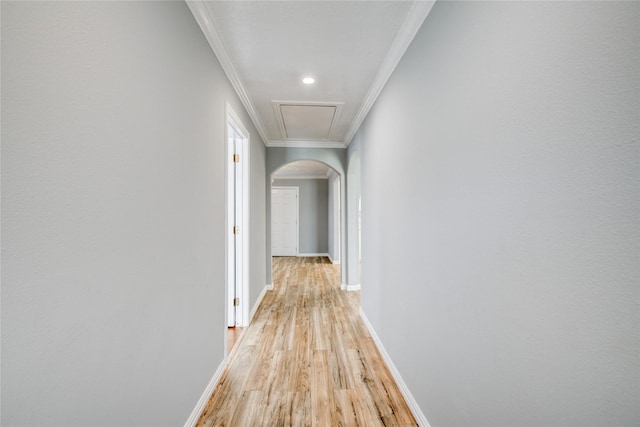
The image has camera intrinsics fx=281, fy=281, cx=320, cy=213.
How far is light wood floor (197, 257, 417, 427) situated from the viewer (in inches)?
66.4

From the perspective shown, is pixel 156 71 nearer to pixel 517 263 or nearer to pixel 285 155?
pixel 517 263

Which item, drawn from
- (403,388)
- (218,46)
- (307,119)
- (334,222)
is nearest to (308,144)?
(307,119)

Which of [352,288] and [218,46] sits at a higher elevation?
[218,46]

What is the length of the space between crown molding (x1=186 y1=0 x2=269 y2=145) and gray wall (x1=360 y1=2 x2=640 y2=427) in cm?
123

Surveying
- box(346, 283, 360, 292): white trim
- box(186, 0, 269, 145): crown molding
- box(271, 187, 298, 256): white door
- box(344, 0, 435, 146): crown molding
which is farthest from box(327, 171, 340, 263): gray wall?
box(186, 0, 269, 145): crown molding

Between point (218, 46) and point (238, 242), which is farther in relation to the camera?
point (238, 242)

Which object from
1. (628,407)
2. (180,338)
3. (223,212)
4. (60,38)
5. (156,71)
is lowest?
(180,338)

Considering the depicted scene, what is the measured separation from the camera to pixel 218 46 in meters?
1.88

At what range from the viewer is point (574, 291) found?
684 mm

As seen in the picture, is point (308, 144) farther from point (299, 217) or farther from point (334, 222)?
point (299, 217)

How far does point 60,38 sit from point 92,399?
1.01 meters

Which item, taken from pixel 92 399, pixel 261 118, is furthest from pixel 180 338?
pixel 261 118

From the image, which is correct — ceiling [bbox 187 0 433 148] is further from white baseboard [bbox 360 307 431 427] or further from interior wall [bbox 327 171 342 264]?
interior wall [bbox 327 171 342 264]

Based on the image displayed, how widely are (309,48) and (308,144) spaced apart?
7.93 feet
